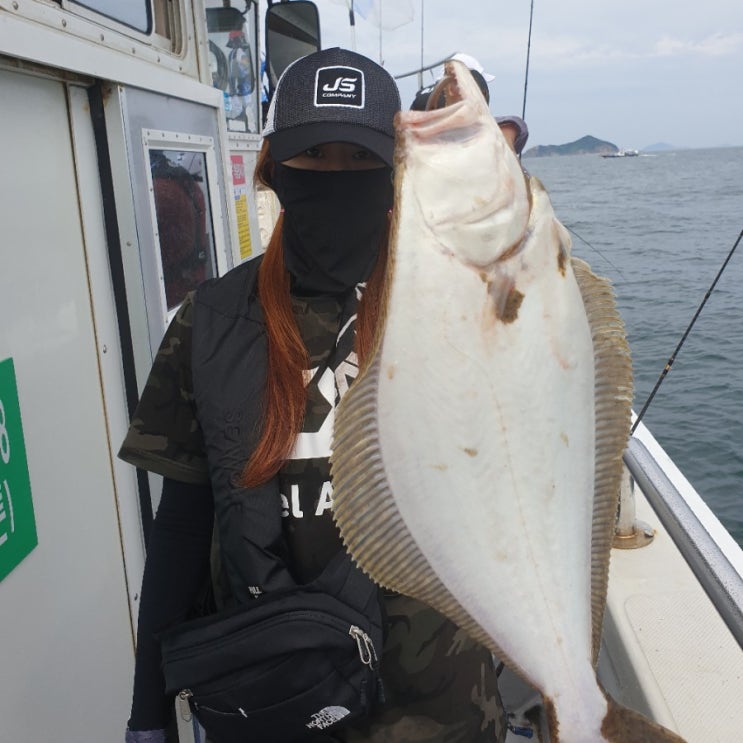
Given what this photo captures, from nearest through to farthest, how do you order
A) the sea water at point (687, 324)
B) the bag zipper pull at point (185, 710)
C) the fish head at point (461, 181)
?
1. the fish head at point (461, 181)
2. the bag zipper pull at point (185, 710)
3. the sea water at point (687, 324)

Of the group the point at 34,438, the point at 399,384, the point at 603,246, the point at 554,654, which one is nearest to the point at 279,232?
the point at 399,384

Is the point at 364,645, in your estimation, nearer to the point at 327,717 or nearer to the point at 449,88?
the point at 327,717

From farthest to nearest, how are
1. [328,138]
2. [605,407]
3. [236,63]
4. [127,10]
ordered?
[236,63]
[127,10]
[328,138]
[605,407]

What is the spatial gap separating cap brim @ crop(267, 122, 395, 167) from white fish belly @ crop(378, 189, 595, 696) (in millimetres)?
350

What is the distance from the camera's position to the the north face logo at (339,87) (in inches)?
55.1

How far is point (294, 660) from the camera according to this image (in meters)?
1.40

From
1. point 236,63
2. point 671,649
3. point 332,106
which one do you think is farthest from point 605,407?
Answer: point 236,63

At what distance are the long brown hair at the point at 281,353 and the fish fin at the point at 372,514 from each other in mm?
287

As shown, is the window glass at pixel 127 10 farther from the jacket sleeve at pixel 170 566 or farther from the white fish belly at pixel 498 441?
the white fish belly at pixel 498 441

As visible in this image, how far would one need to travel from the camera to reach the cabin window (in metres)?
3.99

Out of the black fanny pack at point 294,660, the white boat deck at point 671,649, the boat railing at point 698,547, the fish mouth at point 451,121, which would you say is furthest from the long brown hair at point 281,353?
the white boat deck at point 671,649

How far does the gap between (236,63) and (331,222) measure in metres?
3.19

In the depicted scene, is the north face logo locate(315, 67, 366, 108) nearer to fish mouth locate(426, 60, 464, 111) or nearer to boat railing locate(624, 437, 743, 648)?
fish mouth locate(426, 60, 464, 111)

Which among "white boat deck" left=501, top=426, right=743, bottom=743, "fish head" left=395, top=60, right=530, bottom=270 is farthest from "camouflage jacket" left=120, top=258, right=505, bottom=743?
"white boat deck" left=501, top=426, right=743, bottom=743
